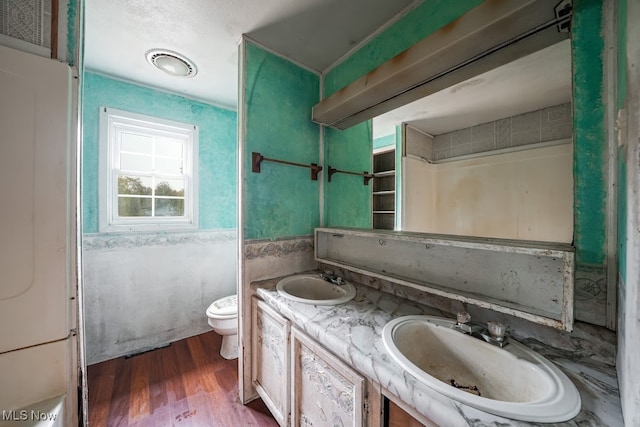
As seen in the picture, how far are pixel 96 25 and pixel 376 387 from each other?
90.1 inches

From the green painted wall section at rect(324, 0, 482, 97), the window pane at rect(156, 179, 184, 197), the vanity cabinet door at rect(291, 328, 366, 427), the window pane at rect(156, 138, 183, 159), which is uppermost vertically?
the green painted wall section at rect(324, 0, 482, 97)

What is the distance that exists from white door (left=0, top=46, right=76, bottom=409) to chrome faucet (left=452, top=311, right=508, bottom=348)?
56.1 inches

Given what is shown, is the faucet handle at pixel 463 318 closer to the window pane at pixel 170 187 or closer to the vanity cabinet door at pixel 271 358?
the vanity cabinet door at pixel 271 358

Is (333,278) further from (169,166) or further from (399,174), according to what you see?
(169,166)

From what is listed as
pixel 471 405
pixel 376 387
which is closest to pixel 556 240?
pixel 471 405

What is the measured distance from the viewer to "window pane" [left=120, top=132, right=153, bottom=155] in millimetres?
1916

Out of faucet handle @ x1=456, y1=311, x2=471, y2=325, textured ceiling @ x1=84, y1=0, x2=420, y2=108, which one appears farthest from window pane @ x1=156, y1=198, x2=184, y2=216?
faucet handle @ x1=456, y1=311, x2=471, y2=325

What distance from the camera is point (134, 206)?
1.95 meters

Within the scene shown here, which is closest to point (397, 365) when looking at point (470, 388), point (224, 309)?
point (470, 388)

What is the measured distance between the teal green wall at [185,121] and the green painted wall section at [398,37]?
49.1 inches

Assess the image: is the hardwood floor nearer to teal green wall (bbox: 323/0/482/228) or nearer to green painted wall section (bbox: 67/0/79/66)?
teal green wall (bbox: 323/0/482/228)

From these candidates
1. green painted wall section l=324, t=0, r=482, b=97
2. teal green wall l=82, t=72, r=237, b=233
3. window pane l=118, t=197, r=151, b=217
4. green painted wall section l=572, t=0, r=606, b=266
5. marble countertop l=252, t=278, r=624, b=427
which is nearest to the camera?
marble countertop l=252, t=278, r=624, b=427

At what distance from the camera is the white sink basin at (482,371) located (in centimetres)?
51

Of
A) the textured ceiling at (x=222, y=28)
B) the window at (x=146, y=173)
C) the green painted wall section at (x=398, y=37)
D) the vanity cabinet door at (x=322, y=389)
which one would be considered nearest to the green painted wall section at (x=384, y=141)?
the green painted wall section at (x=398, y=37)
